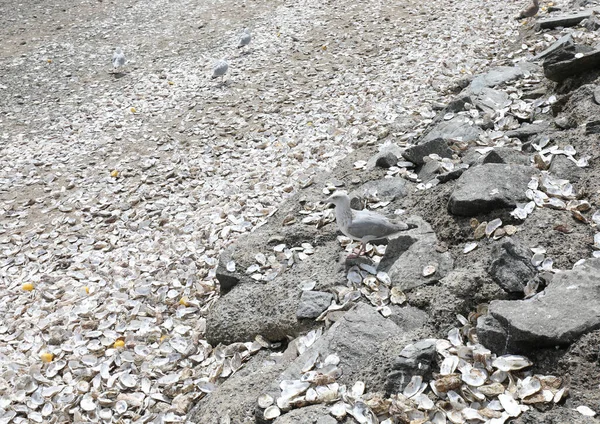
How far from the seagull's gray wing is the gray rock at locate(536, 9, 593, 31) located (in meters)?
7.71

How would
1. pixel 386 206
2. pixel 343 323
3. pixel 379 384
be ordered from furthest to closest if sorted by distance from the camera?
pixel 386 206
pixel 343 323
pixel 379 384

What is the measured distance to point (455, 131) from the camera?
7.99 m

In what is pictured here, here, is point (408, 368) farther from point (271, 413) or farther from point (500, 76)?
point (500, 76)

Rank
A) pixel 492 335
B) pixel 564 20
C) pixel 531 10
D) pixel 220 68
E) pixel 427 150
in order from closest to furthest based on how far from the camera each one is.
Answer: pixel 492 335 → pixel 427 150 → pixel 564 20 → pixel 531 10 → pixel 220 68

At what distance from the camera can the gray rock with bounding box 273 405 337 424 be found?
4082 mm

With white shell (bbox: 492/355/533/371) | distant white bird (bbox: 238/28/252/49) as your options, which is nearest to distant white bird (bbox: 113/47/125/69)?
distant white bird (bbox: 238/28/252/49)

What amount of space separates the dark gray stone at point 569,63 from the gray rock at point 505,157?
6.92ft

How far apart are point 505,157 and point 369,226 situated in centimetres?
206

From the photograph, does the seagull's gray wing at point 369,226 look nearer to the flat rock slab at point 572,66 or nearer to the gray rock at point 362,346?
the gray rock at point 362,346

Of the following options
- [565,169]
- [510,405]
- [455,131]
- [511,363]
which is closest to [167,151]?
[455,131]

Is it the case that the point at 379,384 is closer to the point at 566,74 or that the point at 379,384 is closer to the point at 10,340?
the point at 10,340

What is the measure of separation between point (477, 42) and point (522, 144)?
6.63 meters

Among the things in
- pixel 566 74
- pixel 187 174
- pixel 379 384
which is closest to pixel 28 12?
pixel 187 174

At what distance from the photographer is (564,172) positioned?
6.18 m
